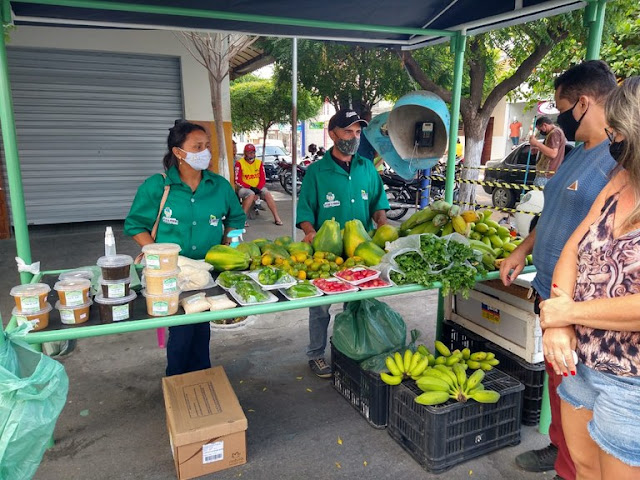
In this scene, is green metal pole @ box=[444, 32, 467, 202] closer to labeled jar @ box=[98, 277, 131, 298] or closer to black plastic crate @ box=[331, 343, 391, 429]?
black plastic crate @ box=[331, 343, 391, 429]

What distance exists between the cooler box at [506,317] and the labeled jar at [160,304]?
6.90 ft

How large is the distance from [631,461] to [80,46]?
31.8ft

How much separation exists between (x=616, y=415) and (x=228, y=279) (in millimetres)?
1797

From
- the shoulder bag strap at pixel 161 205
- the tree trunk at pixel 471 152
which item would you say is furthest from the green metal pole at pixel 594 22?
the tree trunk at pixel 471 152

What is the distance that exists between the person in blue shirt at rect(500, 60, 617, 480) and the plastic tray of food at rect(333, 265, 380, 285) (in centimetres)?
85

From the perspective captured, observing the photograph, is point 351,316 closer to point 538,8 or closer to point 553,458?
point 553,458

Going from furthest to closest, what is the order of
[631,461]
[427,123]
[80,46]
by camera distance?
[80,46] < [427,123] < [631,461]

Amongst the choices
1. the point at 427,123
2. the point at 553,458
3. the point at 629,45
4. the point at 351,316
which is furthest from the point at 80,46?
the point at 629,45

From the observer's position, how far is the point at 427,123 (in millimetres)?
3943

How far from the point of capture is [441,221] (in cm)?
309

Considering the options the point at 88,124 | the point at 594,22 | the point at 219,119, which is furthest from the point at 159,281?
the point at 88,124

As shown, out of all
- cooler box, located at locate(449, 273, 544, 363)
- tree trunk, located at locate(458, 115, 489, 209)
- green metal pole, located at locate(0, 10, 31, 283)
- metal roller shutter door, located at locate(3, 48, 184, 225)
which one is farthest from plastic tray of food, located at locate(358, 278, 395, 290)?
tree trunk, located at locate(458, 115, 489, 209)

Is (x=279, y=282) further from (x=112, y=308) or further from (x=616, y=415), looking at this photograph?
(x=616, y=415)

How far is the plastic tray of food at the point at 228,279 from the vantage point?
251 centimetres
